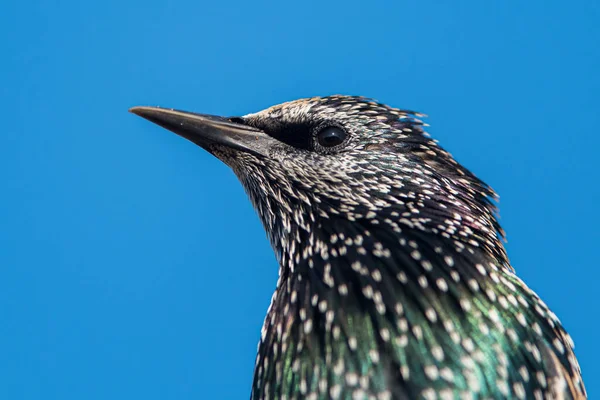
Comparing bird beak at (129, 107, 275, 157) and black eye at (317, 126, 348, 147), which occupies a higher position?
bird beak at (129, 107, 275, 157)

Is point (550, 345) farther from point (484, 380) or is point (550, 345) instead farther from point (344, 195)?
point (344, 195)

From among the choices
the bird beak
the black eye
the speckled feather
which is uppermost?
the bird beak

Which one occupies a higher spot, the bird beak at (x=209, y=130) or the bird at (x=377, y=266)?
the bird beak at (x=209, y=130)

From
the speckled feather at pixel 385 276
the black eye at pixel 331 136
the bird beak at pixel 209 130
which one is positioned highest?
the bird beak at pixel 209 130

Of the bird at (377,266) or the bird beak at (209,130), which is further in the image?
the bird beak at (209,130)

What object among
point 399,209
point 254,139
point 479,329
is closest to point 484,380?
point 479,329

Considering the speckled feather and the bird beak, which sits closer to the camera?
the speckled feather
